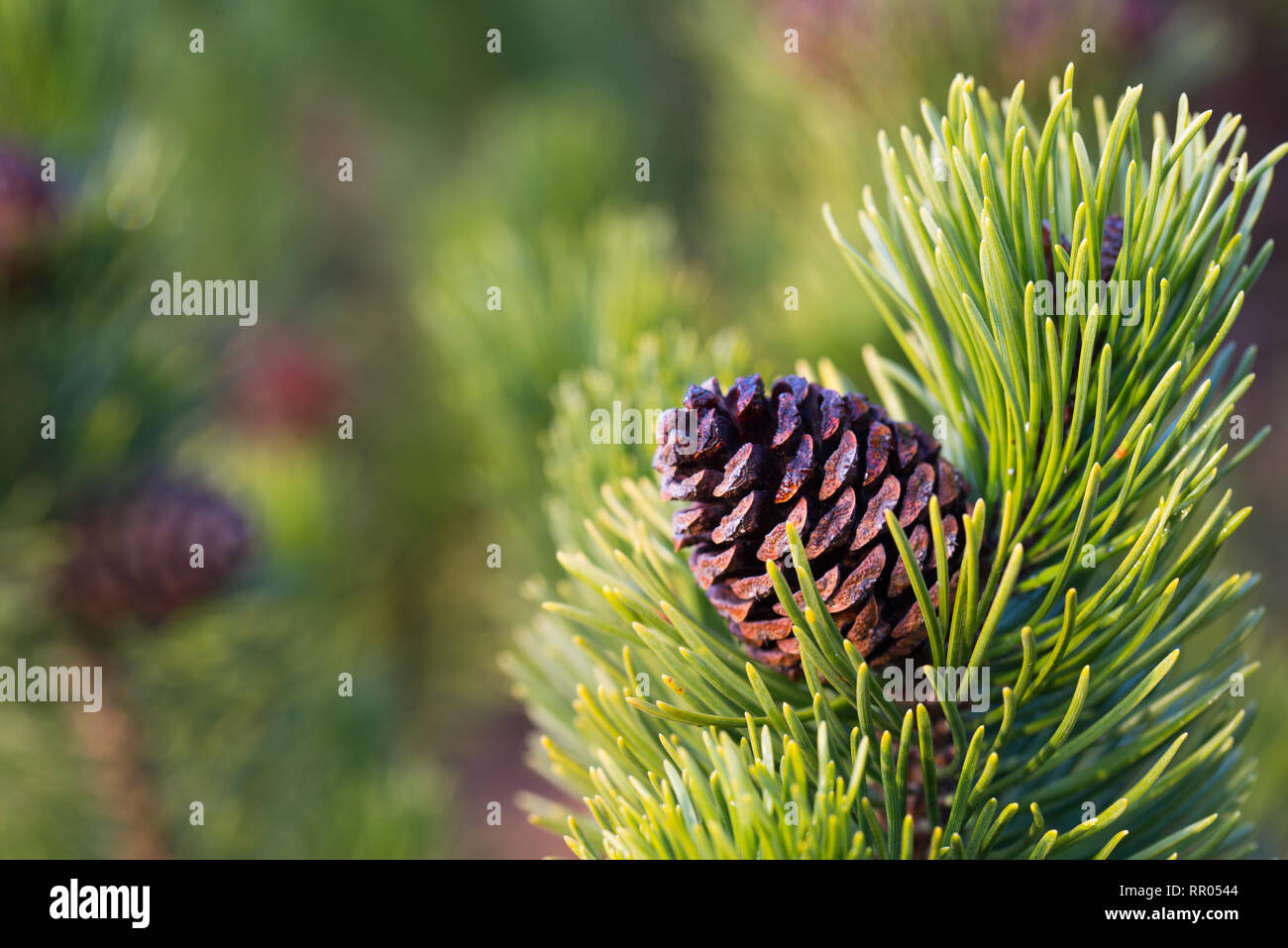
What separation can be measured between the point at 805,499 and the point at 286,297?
1.16 meters

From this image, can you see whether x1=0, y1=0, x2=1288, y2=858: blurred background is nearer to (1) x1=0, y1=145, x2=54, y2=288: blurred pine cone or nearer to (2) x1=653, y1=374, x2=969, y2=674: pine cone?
(1) x1=0, y1=145, x2=54, y2=288: blurred pine cone

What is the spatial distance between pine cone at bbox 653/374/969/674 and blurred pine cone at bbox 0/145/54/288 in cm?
55

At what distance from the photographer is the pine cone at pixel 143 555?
0.68 metres

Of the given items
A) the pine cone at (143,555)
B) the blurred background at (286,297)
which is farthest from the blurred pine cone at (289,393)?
the pine cone at (143,555)

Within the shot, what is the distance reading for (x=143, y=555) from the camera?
0.68 meters

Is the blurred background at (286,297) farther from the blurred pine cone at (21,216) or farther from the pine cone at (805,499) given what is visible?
the pine cone at (805,499)

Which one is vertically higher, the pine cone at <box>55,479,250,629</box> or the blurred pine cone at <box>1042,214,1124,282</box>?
the blurred pine cone at <box>1042,214,1124,282</box>

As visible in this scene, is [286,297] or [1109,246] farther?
[286,297]

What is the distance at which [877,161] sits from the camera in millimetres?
794

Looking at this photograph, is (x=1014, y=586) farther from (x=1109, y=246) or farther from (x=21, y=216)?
(x=21, y=216)

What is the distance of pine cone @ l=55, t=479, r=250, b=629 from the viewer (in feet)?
2.24

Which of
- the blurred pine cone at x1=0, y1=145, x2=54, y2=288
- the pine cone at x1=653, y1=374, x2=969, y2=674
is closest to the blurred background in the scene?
the blurred pine cone at x1=0, y1=145, x2=54, y2=288

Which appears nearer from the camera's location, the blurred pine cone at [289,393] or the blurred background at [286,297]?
the blurred background at [286,297]

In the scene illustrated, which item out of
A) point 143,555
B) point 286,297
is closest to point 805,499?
point 143,555
